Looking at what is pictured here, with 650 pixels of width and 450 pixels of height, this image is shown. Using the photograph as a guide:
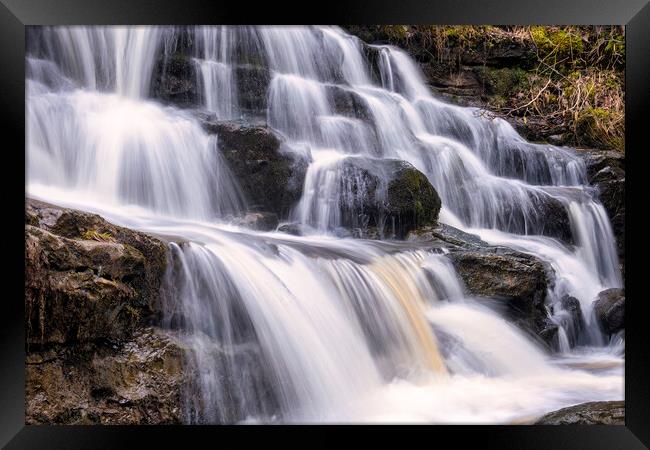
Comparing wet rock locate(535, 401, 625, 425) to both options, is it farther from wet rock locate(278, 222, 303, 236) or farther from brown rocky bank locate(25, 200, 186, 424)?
brown rocky bank locate(25, 200, 186, 424)

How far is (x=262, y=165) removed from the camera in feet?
12.3

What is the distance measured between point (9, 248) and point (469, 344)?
2.49 meters

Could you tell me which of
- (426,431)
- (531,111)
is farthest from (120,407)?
(531,111)

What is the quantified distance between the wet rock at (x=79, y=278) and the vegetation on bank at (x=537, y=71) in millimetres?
2255

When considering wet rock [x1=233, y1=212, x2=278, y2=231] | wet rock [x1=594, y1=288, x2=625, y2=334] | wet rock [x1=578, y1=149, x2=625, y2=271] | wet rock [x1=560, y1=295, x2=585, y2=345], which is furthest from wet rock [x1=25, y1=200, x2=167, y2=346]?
wet rock [x1=578, y1=149, x2=625, y2=271]

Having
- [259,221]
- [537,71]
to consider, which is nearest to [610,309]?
[537,71]

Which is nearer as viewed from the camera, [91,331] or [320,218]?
→ [91,331]

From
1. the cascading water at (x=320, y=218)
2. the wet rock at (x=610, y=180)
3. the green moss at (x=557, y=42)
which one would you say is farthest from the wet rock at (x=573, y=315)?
the green moss at (x=557, y=42)

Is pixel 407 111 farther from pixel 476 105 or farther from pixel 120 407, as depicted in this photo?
pixel 120 407

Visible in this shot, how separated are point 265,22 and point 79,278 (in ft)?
4.90

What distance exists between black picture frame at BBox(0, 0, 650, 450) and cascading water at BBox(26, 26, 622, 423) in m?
0.18

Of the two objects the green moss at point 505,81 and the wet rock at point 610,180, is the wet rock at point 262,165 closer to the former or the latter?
the green moss at point 505,81

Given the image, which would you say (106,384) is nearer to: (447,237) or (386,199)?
(386,199)

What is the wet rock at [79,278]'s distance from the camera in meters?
2.51
